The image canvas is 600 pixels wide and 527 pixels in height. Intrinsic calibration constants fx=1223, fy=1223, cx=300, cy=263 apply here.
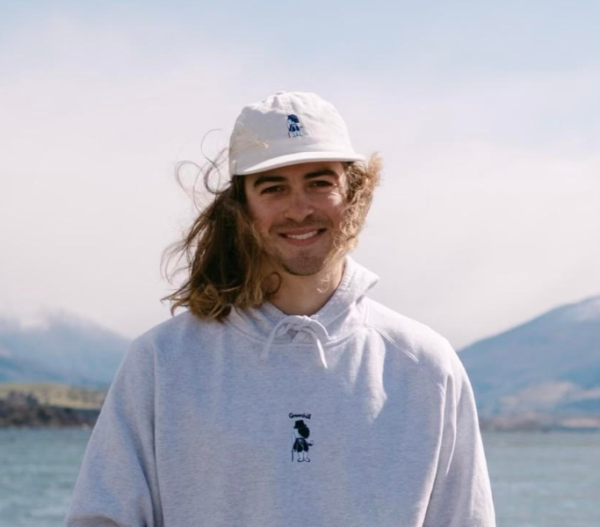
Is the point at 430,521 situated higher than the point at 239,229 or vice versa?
the point at 239,229

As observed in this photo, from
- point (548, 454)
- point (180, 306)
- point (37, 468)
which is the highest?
point (180, 306)

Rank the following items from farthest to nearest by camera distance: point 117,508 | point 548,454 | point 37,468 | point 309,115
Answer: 1. point 548,454
2. point 37,468
3. point 309,115
4. point 117,508

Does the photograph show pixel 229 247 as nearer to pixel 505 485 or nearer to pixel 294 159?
pixel 294 159

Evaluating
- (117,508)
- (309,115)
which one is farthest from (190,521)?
(309,115)

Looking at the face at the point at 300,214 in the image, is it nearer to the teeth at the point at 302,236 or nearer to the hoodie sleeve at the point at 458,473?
the teeth at the point at 302,236

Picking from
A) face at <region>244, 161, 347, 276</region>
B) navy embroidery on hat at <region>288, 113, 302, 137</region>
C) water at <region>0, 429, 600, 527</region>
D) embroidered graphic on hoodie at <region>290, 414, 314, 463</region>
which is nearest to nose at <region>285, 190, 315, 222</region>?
face at <region>244, 161, 347, 276</region>

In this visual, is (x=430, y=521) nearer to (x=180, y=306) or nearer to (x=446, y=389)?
(x=446, y=389)

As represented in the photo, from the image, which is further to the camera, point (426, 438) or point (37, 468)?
point (37, 468)

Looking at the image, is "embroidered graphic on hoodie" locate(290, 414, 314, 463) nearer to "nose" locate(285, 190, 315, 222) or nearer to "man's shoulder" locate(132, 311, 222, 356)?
"man's shoulder" locate(132, 311, 222, 356)

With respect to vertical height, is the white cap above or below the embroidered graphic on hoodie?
above

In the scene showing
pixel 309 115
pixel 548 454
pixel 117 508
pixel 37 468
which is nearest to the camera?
pixel 117 508

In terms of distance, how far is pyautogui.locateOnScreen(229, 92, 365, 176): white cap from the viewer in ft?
11.2

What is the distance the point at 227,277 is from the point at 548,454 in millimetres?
68751

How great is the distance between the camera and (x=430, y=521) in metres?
3.55
